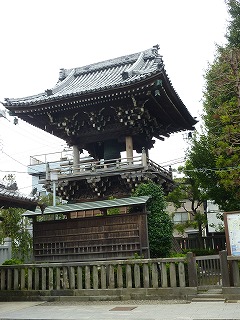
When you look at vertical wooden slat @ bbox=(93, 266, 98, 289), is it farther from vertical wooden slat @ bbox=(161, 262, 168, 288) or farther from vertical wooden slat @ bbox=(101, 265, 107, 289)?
vertical wooden slat @ bbox=(161, 262, 168, 288)

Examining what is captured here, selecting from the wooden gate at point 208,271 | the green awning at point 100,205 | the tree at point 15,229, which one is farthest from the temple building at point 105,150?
the tree at point 15,229

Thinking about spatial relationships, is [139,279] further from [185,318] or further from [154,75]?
[154,75]

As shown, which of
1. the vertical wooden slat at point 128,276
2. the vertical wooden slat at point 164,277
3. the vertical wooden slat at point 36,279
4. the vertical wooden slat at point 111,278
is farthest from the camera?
the vertical wooden slat at point 36,279

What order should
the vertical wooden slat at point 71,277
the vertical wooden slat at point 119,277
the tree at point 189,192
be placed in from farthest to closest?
1. the tree at point 189,192
2. the vertical wooden slat at point 71,277
3. the vertical wooden slat at point 119,277

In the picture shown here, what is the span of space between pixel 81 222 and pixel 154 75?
7.65 meters

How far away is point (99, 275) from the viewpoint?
1332 centimetres

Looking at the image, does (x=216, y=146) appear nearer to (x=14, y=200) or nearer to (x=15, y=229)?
(x=14, y=200)

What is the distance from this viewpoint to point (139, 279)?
41.2 feet

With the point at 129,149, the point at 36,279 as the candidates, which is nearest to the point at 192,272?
the point at 36,279

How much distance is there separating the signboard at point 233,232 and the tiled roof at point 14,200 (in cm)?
718

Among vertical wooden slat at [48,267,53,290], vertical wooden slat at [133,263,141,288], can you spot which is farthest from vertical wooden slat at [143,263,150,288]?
vertical wooden slat at [48,267,53,290]

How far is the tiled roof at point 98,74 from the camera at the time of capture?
2093cm

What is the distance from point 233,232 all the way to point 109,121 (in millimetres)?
10808

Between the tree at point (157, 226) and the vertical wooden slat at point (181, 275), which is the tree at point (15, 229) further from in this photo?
the vertical wooden slat at point (181, 275)
